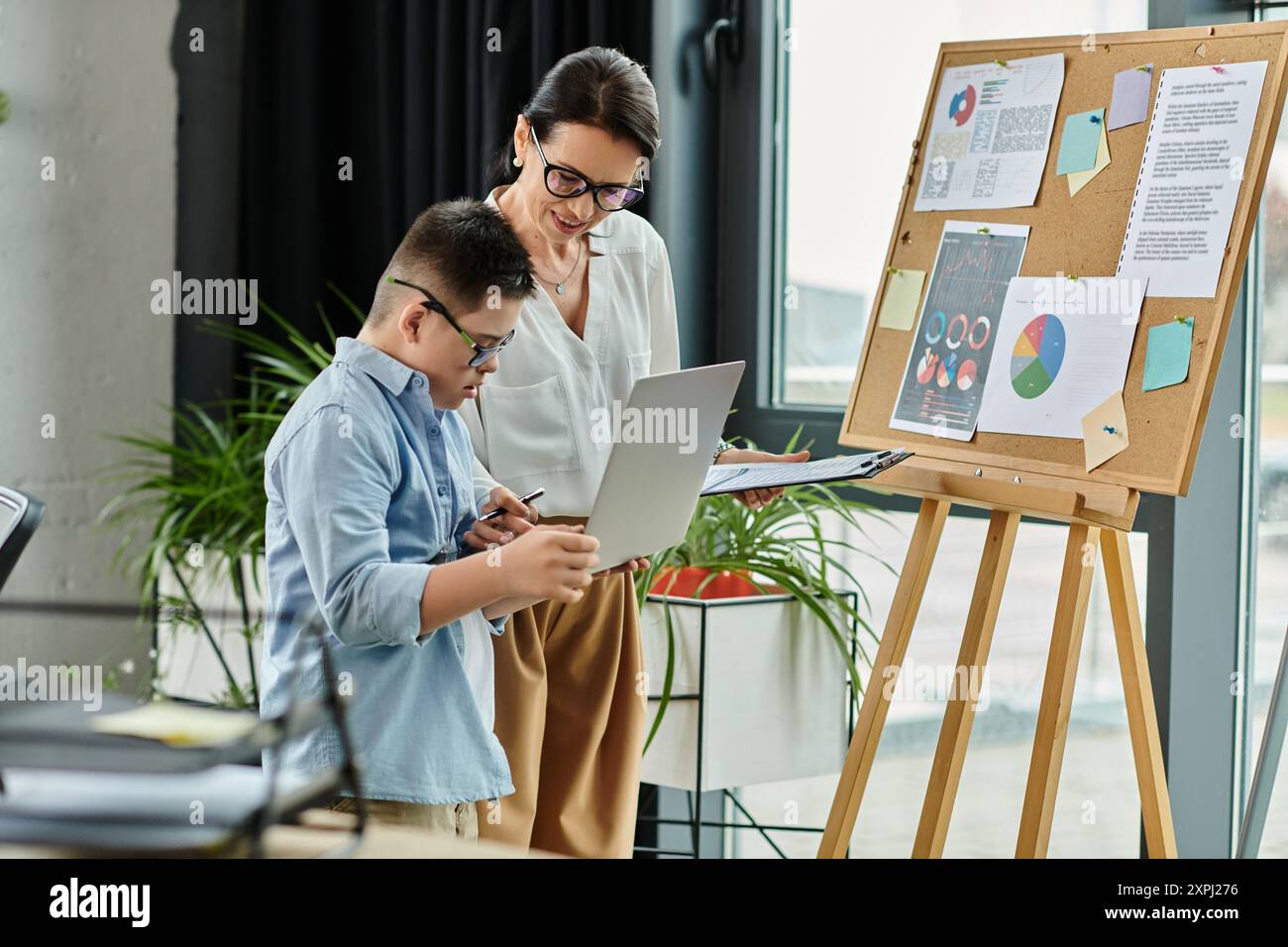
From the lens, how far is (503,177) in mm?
1913

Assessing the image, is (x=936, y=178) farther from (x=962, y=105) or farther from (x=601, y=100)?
(x=601, y=100)

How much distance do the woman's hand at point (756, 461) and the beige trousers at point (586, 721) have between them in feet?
0.69

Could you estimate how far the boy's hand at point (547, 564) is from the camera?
4.03ft

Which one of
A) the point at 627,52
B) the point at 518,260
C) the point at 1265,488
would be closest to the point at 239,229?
the point at 627,52

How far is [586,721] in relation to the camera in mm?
1828

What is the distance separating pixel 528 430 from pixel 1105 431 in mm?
751

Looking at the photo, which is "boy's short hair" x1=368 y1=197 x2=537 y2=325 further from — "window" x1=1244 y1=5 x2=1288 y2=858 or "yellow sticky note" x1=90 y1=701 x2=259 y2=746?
"window" x1=1244 y1=5 x2=1288 y2=858

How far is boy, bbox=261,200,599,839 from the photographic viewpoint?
4.06 ft

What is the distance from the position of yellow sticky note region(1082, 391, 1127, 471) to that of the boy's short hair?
0.79m

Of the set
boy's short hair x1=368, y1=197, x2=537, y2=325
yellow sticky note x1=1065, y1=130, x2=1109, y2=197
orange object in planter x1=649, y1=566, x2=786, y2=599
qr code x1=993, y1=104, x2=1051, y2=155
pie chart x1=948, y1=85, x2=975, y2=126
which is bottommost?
orange object in planter x1=649, y1=566, x2=786, y2=599

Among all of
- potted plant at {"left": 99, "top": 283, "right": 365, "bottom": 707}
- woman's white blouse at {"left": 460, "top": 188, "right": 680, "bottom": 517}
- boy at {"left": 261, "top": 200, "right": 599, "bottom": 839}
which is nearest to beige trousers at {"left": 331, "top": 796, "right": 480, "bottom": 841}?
boy at {"left": 261, "top": 200, "right": 599, "bottom": 839}

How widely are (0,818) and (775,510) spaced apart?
5.84ft
